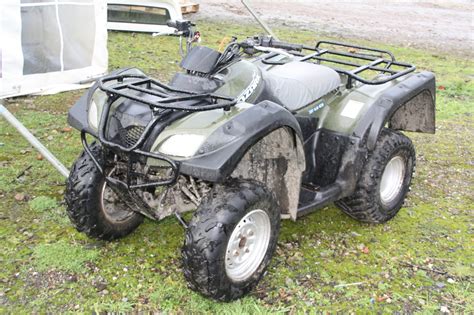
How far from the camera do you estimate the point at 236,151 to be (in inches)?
114

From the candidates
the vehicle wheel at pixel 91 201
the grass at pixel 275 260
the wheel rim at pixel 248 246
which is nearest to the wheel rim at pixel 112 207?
the vehicle wheel at pixel 91 201

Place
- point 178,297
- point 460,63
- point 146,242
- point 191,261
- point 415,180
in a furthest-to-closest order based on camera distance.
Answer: point 460,63, point 415,180, point 146,242, point 178,297, point 191,261

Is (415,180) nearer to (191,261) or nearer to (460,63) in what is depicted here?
(191,261)

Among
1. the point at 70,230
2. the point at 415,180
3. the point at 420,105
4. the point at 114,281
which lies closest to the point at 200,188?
the point at 114,281

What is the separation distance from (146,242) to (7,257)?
0.95m

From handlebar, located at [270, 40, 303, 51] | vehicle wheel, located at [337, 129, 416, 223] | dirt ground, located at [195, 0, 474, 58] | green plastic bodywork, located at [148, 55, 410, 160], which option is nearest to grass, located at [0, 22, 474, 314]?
vehicle wheel, located at [337, 129, 416, 223]

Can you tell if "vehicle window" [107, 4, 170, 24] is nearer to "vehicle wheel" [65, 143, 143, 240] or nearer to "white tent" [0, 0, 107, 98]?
"white tent" [0, 0, 107, 98]

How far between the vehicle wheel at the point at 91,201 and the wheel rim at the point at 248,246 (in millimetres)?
1008

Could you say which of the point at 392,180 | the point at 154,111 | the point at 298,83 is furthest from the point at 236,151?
the point at 392,180

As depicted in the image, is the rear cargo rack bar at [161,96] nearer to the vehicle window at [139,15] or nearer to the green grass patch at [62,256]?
the green grass patch at [62,256]

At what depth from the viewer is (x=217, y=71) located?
3635mm

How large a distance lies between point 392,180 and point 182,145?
2259 mm

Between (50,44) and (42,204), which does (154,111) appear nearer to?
(42,204)

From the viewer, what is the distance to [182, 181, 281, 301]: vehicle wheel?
3.02m
